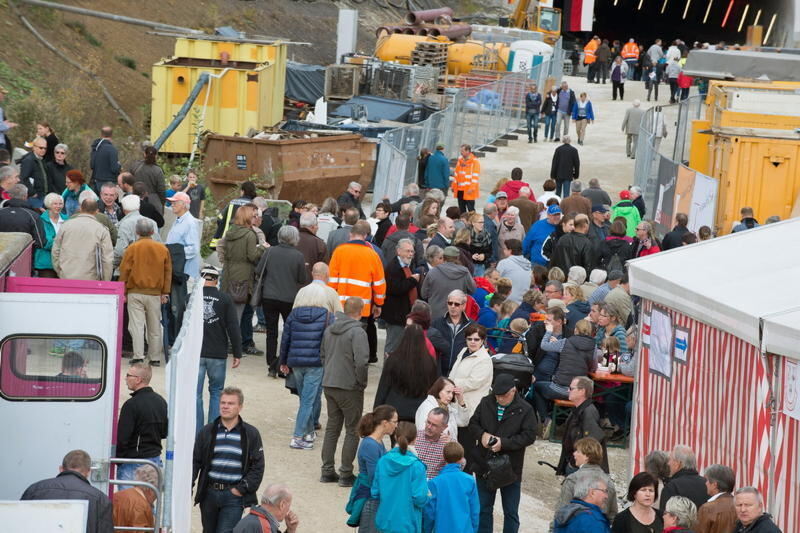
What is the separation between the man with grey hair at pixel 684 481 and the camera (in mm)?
8453

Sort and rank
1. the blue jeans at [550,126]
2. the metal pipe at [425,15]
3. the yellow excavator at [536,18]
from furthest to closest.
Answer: the yellow excavator at [536,18] < the metal pipe at [425,15] < the blue jeans at [550,126]

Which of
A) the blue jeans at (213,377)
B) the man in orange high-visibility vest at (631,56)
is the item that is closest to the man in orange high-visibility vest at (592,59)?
the man in orange high-visibility vest at (631,56)

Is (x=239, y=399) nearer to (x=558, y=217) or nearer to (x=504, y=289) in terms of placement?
(x=504, y=289)

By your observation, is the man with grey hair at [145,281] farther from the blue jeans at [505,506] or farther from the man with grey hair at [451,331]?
the blue jeans at [505,506]

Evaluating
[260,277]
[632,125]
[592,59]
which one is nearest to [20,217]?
[260,277]

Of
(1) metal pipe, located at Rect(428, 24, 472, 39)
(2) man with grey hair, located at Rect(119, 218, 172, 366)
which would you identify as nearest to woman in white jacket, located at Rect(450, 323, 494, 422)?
(2) man with grey hair, located at Rect(119, 218, 172, 366)

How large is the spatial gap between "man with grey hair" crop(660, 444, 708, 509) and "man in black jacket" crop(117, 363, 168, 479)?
3.71 meters

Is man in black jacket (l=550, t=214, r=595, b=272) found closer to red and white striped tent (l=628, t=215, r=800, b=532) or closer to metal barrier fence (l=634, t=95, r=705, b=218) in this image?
red and white striped tent (l=628, t=215, r=800, b=532)

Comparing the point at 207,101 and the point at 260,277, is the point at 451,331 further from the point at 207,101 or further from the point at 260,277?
the point at 207,101

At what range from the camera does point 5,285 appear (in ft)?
29.7

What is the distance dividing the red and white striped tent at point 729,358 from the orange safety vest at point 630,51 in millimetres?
33775

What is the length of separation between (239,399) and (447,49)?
97.7 ft

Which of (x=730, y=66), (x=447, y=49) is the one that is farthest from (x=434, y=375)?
Result: (x=447, y=49)

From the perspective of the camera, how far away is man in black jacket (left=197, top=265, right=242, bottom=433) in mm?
11461
